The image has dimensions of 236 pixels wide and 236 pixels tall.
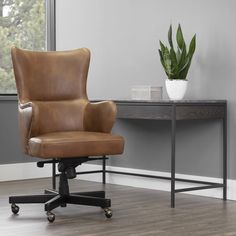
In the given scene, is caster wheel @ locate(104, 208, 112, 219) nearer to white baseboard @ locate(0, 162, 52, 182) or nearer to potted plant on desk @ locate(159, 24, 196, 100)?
potted plant on desk @ locate(159, 24, 196, 100)

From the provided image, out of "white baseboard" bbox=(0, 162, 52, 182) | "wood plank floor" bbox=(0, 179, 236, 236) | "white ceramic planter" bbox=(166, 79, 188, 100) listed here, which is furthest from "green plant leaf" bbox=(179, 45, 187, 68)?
"white baseboard" bbox=(0, 162, 52, 182)

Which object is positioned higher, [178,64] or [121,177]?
[178,64]

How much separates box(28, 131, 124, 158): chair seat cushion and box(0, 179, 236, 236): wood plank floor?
1.22ft

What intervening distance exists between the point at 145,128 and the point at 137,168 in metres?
0.33

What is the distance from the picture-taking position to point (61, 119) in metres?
3.93

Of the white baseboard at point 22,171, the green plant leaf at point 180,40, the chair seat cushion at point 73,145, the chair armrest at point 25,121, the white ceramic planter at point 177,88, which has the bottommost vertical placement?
the white baseboard at point 22,171

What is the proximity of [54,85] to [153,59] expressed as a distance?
3.32 feet

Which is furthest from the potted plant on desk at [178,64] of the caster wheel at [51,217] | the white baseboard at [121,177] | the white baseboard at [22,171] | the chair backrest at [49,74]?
the white baseboard at [22,171]

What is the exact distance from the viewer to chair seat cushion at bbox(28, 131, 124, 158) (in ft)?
11.0

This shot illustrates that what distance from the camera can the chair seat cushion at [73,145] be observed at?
3357 mm

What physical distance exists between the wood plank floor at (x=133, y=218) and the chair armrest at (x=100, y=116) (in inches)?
Answer: 19.8

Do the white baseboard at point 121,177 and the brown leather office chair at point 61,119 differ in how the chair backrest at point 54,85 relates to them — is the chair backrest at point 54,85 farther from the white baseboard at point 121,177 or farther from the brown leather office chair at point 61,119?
the white baseboard at point 121,177

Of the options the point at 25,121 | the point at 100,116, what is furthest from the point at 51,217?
the point at 100,116

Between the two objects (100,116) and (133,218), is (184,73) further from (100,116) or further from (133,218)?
(133,218)
